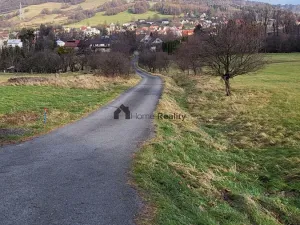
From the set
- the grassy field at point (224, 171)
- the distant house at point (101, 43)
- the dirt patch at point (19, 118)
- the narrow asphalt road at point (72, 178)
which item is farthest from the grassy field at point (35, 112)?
the distant house at point (101, 43)

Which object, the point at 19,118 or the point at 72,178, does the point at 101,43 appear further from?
the point at 72,178

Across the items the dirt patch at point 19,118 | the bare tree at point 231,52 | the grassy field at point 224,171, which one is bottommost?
the grassy field at point 224,171

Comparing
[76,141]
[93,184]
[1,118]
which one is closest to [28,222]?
[93,184]

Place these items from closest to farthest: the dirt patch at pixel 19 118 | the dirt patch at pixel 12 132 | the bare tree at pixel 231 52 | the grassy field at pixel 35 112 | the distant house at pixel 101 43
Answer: the dirt patch at pixel 12 132 < the grassy field at pixel 35 112 < the dirt patch at pixel 19 118 < the bare tree at pixel 231 52 < the distant house at pixel 101 43

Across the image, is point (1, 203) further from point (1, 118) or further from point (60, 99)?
point (60, 99)

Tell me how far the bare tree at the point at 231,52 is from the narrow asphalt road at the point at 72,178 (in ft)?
59.3

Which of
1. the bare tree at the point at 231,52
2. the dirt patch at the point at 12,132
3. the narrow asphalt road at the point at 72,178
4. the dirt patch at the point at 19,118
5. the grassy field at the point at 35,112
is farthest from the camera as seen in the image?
the bare tree at the point at 231,52

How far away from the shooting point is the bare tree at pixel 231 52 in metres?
31.0

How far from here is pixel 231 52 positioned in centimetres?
3134

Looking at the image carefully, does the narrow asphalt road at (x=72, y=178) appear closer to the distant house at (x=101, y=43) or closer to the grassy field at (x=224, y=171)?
the grassy field at (x=224, y=171)

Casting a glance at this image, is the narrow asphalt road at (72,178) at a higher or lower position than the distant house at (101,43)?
lower

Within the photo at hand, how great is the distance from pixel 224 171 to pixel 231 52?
2173 cm

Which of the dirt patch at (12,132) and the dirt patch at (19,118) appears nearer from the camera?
the dirt patch at (12,132)

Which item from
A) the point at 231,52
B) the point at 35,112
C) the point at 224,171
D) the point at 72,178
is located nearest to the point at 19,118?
the point at 35,112
